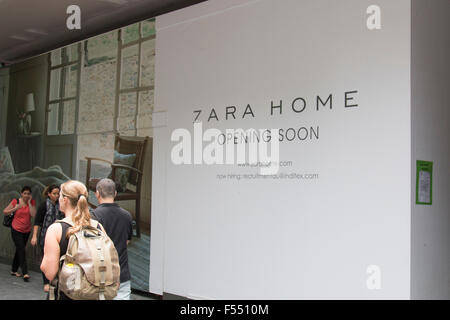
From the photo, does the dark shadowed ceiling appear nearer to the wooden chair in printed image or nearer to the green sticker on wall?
the wooden chair in printed image

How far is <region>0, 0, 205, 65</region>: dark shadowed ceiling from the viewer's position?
301 inches

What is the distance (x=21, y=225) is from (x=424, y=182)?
6.49m

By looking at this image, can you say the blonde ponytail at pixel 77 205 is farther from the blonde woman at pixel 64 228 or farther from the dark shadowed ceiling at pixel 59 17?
the dark shadowed ceiling at pixel 59 17

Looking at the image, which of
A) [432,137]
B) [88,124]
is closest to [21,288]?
[88,124]

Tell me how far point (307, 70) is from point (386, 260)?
6.85 feet

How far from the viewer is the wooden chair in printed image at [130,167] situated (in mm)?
7355

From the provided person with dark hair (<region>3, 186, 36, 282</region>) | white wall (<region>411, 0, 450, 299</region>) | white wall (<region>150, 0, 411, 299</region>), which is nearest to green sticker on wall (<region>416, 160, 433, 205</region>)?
white wall (<region>411, 0, 450, 299</region>)

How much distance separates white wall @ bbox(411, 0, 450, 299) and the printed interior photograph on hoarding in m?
3.80

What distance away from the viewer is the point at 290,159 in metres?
5.42

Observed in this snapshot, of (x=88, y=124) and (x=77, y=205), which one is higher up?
(x=88, y=124)

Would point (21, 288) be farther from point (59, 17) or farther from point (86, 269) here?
point (86, 269)
